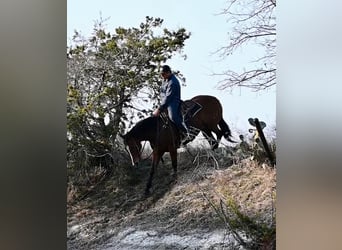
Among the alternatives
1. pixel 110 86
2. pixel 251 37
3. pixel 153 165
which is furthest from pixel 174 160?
pixel 251 37

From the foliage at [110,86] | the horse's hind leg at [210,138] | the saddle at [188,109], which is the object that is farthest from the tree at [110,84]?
the horse's hind leg at [210,138]

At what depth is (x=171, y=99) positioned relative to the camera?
1.40m

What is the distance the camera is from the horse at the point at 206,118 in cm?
137

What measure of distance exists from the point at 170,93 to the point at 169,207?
16.3 inches

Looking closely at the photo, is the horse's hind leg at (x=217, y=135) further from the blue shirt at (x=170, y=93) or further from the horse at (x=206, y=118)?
the blue shirt at (x=170, y=93)

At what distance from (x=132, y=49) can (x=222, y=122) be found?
0.42 metres

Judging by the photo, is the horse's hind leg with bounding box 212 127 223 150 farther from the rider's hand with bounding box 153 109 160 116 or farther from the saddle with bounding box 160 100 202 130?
the rider's hand with bounding box 153 109 160 116

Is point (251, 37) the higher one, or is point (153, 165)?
point (251, 37)

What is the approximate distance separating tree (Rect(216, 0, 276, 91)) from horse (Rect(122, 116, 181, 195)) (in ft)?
0.82

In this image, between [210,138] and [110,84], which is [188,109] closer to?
[210,138]

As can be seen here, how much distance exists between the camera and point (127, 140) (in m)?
1.40

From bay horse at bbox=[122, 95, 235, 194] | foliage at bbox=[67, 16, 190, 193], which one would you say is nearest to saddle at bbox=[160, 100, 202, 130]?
bay horse at bbox=[122, 95, 235, 194]
